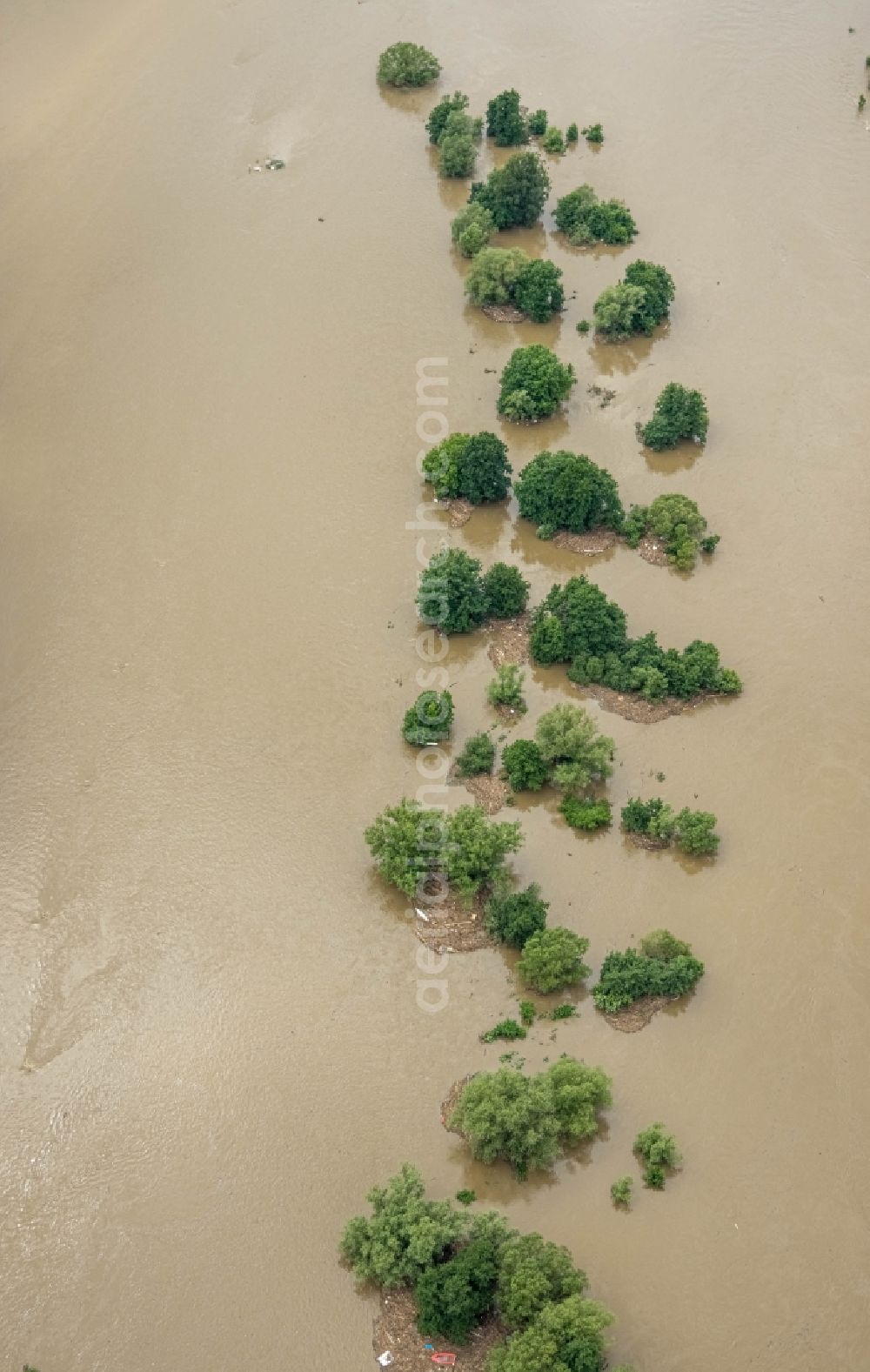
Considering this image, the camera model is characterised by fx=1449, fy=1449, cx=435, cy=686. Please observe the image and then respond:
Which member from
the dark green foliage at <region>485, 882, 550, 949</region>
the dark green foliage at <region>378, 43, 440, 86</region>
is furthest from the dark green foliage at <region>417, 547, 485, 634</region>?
the dark green foliage at <region>378, 43, 440, 86</region>

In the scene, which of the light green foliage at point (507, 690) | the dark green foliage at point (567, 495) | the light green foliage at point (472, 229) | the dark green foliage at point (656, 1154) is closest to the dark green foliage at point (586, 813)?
the light green foliage at point (507, 690)

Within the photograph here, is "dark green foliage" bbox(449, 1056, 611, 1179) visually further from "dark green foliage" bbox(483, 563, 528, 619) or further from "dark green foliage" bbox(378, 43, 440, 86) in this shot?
"dark green foliage" bbox(378, 43, 440, 86)

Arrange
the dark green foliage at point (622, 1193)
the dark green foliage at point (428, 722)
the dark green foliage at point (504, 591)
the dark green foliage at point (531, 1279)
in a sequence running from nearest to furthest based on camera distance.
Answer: the dark green foliage at point (531, 1279), the dark green foliage at point (622, 1193), the dark green foliage at point (428, 722), the dark green foliage at point (504, 591)

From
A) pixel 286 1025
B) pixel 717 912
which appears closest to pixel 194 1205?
pixel 286 1025

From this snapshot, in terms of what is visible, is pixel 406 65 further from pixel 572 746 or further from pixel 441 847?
pixel 441 847

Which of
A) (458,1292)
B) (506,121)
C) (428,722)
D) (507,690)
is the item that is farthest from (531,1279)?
(506,121)

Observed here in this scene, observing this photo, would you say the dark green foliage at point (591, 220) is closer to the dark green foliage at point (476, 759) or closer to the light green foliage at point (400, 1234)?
the dark green foliage at point (476, 759)

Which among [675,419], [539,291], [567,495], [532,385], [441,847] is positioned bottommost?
[441,847]
